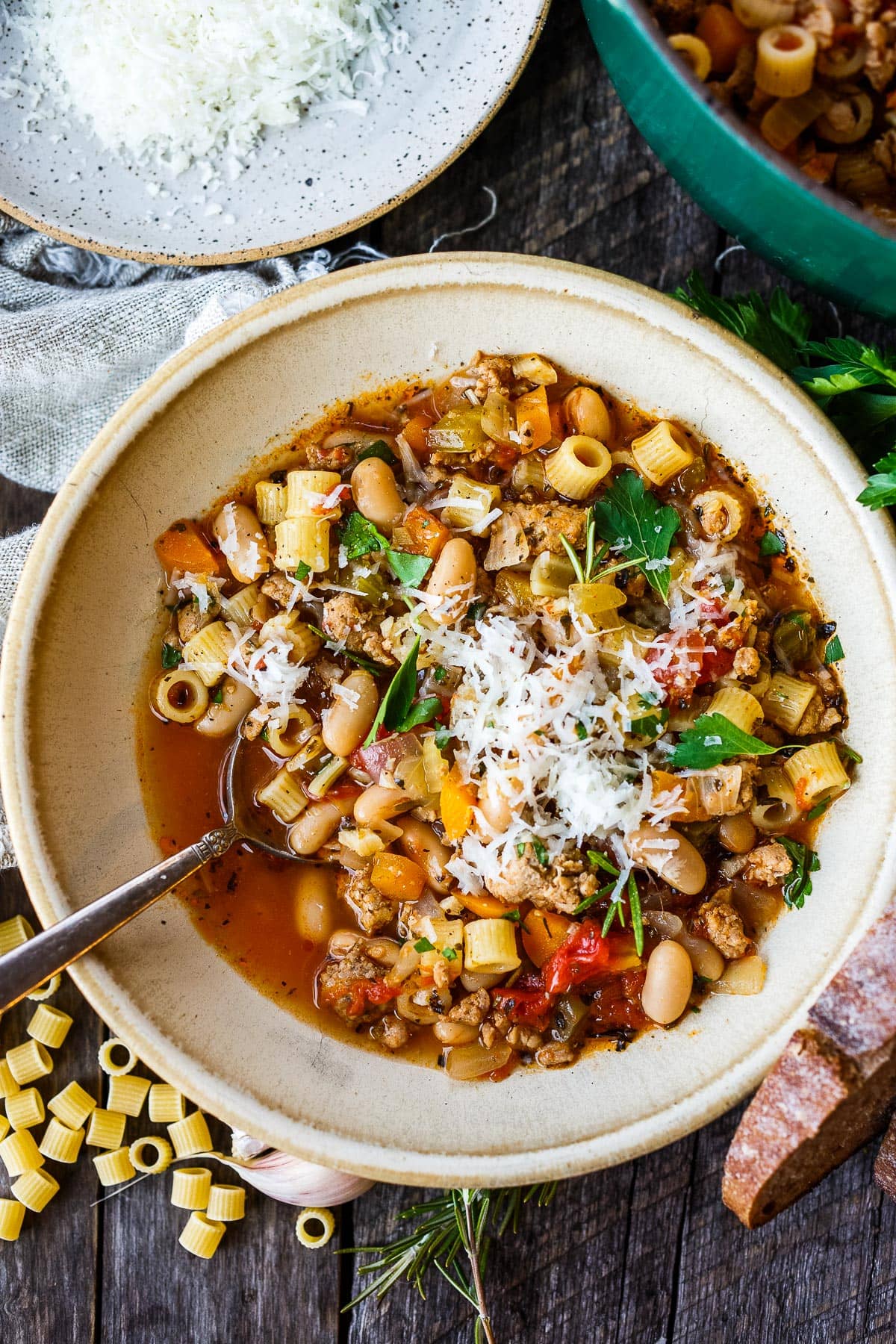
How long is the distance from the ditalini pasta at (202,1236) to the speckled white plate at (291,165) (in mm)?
2866

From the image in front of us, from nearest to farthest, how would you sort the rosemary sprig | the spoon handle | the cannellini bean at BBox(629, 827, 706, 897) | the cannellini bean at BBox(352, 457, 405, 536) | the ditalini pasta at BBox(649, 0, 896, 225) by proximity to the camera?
the ditalini pasta at BBox(649, 0, 896, 225), the spoon handle, the cannellini bean at BBox(629, 827, 706, 897), the cannellini bean at BBox(352, 457, 405, 536), the rosemary sprig

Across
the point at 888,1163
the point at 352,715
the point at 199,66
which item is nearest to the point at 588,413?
the point at 352,715

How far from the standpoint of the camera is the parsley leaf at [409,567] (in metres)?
2.81

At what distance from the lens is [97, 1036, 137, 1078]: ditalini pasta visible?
→ 3322 mm

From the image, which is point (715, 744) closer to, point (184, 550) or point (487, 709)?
point (487, 709)

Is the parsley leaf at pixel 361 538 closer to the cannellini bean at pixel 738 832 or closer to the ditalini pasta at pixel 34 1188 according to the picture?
the cannellini bean at pixel 738 832

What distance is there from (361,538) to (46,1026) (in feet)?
5.92

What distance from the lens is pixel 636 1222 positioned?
334cm

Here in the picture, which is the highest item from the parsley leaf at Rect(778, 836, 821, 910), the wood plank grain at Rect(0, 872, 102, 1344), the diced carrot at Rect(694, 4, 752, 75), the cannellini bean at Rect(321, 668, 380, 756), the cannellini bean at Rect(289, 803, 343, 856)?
the diced carrot at Rect(694, 4, 752, 75)

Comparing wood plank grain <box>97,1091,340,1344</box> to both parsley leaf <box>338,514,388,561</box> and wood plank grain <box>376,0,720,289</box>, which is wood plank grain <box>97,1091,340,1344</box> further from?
wood plank grain <box>376,0,720,289</box>

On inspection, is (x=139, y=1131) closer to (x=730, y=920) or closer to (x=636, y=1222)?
(x=636, y=1222)

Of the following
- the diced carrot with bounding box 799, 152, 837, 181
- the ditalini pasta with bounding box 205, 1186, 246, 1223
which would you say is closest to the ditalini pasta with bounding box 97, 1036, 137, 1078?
the ditalini pasta with bounding box 205, 1186, 246, 1223

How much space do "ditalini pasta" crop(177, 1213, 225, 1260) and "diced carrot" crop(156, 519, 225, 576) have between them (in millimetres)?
1972

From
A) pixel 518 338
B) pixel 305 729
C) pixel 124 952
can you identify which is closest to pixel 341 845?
pixel 305 729
